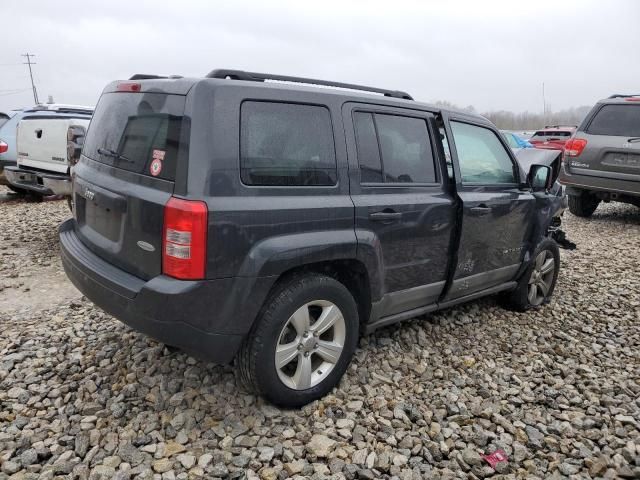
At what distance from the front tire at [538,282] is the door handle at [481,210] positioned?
100cm

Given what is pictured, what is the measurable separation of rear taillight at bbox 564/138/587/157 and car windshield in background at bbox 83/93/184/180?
24.7 feet

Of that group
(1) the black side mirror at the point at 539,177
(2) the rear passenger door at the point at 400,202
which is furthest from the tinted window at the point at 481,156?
(2) the rear passenger door at the point at 400,202

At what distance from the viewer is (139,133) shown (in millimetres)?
2703

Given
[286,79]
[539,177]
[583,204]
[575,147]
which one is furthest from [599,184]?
[286,79]

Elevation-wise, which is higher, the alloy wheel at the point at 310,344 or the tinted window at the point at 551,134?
the tinted window at the point at 551,134

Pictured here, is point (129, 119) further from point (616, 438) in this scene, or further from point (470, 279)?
point (616, 438)

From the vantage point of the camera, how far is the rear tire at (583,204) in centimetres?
912

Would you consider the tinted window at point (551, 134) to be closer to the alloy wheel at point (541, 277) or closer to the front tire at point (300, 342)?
the alloy wheel at point (541, 277)

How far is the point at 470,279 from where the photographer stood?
12.5ft

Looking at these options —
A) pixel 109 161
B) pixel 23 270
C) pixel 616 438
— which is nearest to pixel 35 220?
pixel 23 270

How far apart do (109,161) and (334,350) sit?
66.6 inches

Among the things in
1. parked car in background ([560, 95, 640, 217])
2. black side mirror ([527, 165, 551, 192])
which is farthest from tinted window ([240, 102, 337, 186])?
parked car in background ([560, 95, 640, 217])

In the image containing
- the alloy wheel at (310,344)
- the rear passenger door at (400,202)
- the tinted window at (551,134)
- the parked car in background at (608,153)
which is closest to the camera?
the alloy wheel at (310,344)

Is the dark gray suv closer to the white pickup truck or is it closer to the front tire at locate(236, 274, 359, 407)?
the front tire at locate(236, 274, 359, 407)
